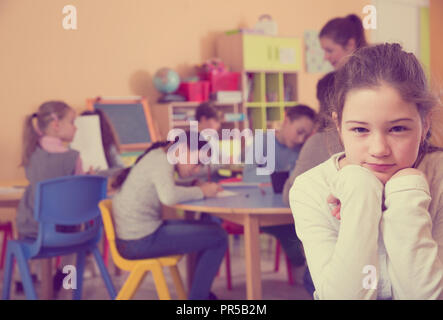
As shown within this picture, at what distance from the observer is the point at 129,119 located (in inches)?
154

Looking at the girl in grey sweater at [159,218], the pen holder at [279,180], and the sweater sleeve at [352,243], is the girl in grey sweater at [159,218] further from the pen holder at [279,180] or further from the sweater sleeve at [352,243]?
the sweater sleeve at [352,243]

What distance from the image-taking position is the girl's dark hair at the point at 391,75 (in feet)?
1.87

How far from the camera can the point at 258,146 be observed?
2223 millimetres

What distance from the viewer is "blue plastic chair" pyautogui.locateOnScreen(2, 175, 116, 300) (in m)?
1.92

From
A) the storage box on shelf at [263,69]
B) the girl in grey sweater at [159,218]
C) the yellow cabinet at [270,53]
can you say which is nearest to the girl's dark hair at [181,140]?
the girl in grey sweater at [159,218]

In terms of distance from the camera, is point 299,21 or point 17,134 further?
point 299,21

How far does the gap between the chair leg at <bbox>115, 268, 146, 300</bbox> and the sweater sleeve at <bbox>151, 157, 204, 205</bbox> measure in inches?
10.7

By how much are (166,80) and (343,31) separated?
2592mm

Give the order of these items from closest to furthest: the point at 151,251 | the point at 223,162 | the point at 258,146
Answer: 1. the point at 151,251
2. the point at 258,146
3. the point at 223,162

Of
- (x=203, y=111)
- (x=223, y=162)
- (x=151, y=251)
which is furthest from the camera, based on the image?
(x=203, y=111)

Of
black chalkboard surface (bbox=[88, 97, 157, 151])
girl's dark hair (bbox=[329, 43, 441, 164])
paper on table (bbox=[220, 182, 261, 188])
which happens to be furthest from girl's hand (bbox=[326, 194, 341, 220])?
black chalkboard surface (bbox=[88, 97, 157, 151])
